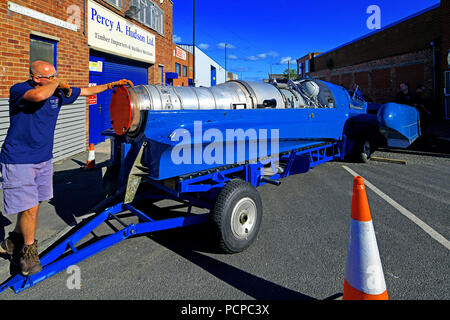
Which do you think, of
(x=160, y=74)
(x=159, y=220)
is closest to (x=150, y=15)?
(x=160, y=74)

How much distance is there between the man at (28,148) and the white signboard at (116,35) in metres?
7.70

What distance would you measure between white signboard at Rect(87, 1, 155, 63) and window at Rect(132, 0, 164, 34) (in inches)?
20.1

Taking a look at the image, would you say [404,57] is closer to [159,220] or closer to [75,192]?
[75,192]

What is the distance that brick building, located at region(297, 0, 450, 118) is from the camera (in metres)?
15.1

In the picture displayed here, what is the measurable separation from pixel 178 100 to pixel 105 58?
335 inches

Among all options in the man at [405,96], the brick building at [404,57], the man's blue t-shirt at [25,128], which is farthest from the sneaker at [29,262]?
the brick building at [404,57]

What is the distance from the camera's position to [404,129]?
719 centimetres

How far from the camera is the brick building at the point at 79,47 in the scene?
6828 mm

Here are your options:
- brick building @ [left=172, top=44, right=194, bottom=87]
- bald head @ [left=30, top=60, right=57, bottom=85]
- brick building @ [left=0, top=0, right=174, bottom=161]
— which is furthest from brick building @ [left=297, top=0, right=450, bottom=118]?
Answer: brick building @ [left=172, top=44, right=194, bottom=87]

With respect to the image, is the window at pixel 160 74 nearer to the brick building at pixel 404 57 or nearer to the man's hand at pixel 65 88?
the brick building at pixel 404 57

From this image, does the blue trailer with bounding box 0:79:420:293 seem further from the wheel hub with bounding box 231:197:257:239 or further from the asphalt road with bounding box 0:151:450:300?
the asphalt road with bounding box 0:151:450:300

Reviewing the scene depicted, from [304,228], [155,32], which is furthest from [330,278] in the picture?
[155,32]

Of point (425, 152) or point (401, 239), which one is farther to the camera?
point (425, 152)
